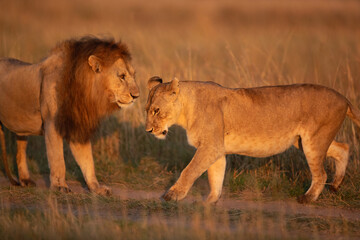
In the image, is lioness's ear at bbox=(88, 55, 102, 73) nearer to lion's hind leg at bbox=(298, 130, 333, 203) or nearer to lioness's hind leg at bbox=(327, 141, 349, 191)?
lion's hind leg at bbox=(298, 130, 333, 203)

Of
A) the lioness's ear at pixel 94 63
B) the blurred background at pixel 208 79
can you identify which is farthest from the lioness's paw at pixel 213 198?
the lioness's ear at pixel 94 63

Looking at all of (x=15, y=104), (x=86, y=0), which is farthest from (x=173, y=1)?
(x=15, y=104)

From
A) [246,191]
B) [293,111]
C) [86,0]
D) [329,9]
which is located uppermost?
[86,0]

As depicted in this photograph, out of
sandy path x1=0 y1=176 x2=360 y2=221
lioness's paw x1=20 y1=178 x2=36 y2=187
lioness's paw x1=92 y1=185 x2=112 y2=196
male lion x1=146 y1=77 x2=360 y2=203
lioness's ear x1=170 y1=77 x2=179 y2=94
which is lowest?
sandy path x1=0 y1=176 x2=360 y2=221

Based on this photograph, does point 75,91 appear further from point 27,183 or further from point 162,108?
point 27,183

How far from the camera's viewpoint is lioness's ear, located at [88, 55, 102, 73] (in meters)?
5.77

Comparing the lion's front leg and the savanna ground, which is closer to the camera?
the savanna ground

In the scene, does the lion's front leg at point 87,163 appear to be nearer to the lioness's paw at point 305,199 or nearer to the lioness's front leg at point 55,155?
the lioness's front leg at point 55,155

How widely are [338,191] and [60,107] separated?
3094 millimetres

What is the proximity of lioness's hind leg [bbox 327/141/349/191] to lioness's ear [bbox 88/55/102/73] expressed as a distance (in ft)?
8.69

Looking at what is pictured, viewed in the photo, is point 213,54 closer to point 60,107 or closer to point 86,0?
point 60,107


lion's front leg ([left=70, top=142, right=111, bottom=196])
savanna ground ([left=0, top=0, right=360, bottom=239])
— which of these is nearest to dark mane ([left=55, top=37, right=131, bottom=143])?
lion's front leg ([left=70, top=142, right=111, bottom=196])

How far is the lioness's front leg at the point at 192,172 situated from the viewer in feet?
17.1

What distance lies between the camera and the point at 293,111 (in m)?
5.69
